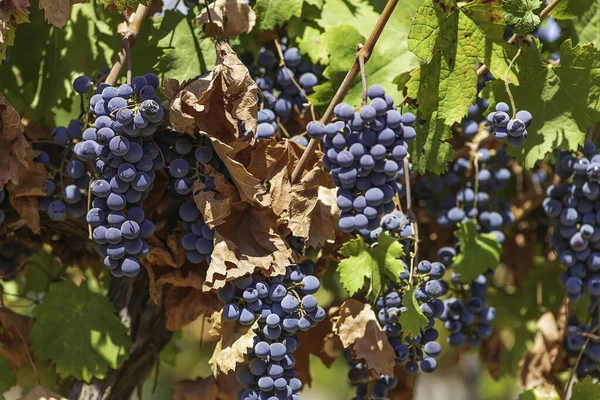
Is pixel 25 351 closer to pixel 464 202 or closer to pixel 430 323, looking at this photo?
pixel 430 323

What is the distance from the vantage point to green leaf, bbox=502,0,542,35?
1.53 metres

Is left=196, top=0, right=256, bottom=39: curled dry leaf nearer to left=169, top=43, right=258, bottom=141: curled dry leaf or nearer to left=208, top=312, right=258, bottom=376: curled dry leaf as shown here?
left=169, top=43, right=258, bottom=141: curled dry leaf

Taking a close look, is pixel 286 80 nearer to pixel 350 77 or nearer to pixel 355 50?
pixel 355 50

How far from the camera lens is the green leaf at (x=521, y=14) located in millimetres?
1526

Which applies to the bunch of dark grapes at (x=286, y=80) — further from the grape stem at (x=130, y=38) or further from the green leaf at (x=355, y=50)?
the grape stem at (x=130, y=38)

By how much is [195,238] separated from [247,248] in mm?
133

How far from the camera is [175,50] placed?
175 cm

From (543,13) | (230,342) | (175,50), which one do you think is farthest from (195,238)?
(543,13)

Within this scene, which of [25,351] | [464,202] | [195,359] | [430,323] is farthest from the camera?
[195,359]

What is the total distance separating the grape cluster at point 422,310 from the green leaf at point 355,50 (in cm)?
43

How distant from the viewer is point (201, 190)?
1488 mm

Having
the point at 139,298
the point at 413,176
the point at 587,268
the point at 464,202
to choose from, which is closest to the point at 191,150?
the point at 139,298

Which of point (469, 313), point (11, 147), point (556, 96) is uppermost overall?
point (556, 96)

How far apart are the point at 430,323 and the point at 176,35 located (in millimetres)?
924
